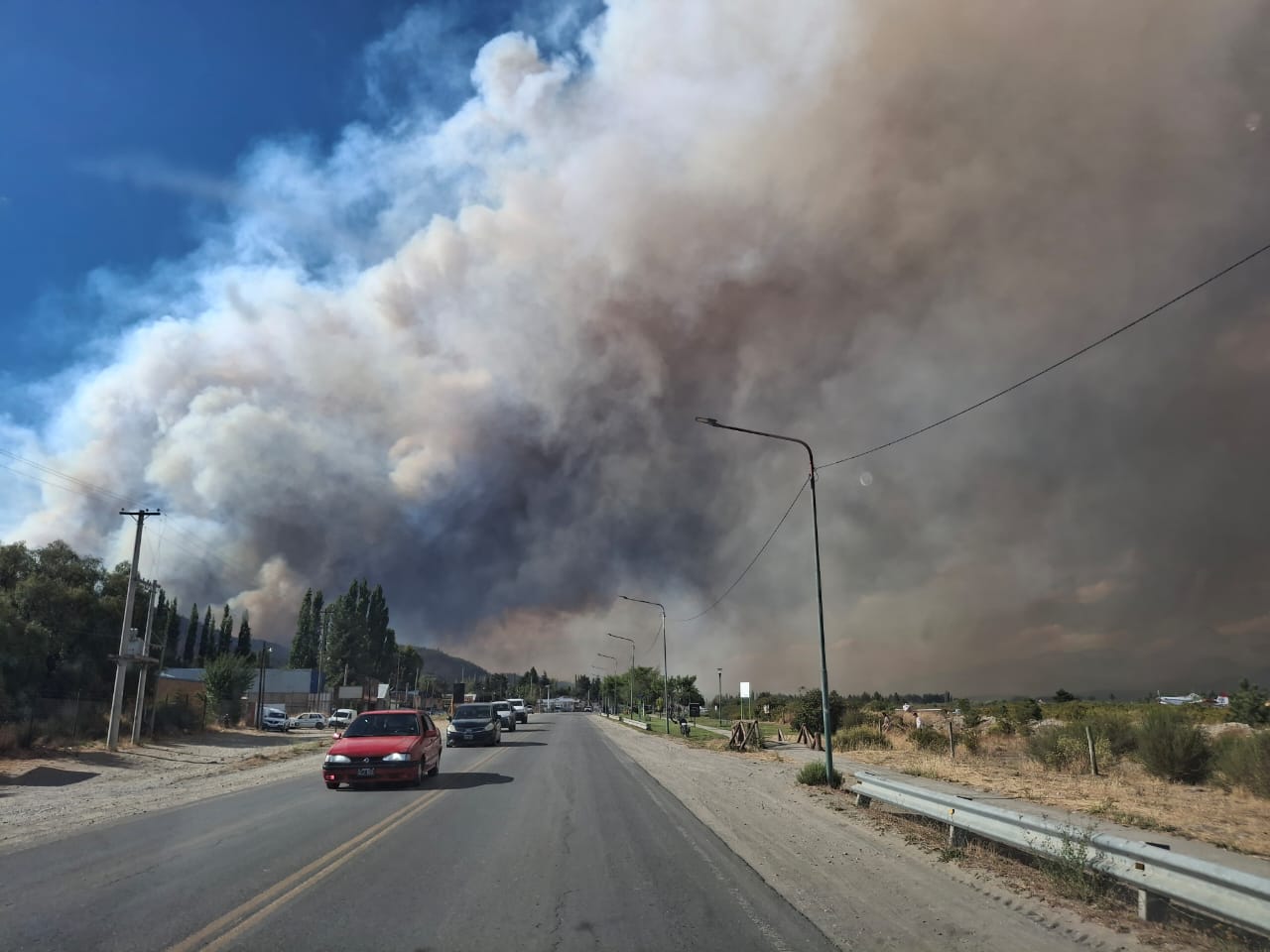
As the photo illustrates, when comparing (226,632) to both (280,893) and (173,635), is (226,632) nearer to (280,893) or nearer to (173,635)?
(173,635)

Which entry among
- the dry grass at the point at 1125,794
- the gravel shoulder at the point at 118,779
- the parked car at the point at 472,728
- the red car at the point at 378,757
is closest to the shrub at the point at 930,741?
the dry grass at the point at 1125,794

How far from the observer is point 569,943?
5.76 m

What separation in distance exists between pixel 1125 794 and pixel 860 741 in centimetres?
1564

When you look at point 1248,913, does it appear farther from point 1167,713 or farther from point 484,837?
point 1167,713

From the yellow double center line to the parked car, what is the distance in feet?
66.8

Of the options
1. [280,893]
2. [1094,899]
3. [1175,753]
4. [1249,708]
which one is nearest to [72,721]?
[280,893]

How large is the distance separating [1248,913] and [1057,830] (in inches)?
118

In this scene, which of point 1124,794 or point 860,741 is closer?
point 1124,794

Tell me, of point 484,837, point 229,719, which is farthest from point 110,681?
point 484,837

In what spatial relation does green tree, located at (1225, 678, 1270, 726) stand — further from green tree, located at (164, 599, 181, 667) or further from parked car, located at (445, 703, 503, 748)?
green tree, located at (164, 599, 181, 667)

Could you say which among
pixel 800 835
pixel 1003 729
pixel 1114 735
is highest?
pixel 1114 735

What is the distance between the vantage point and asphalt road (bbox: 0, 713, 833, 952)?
19.3 feet

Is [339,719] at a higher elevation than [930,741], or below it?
below

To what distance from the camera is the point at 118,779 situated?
21.3 metres
